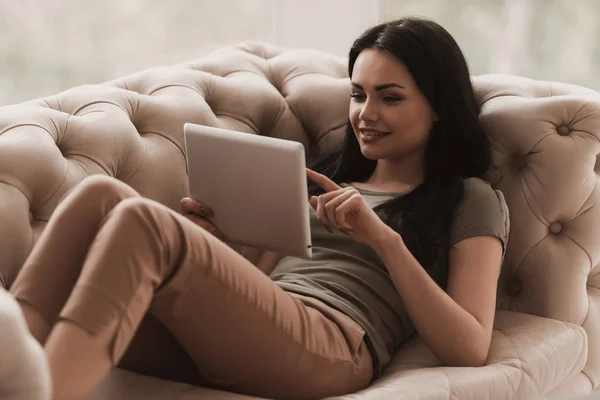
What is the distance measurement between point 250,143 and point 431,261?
45 cm

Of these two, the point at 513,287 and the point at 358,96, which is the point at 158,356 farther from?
the point at 513,287

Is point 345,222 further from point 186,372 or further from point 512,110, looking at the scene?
point 512,110

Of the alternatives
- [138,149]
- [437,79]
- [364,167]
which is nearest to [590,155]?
[437,79]

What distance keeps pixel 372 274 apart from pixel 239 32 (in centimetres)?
122

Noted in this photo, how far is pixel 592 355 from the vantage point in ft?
6.27

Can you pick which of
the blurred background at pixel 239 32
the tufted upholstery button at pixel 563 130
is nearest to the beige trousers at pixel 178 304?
the tufted upholstery button at pixel 563 130

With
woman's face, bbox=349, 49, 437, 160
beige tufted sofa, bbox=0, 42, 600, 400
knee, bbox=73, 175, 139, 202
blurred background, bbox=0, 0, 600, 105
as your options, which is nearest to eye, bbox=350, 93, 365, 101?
woman's face, bbox=349, 49, 437, 160

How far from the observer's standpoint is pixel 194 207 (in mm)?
1719

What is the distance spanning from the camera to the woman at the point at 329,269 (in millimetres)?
1311

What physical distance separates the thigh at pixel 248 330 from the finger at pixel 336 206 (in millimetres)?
151

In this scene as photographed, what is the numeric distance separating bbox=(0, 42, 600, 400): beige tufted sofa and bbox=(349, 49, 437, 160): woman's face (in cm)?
20

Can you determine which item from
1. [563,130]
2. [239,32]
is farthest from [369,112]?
[239,32]

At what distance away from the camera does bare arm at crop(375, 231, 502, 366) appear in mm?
1565

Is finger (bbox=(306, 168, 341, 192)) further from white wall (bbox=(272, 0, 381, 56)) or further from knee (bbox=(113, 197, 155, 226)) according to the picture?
white wall (bbox=(272, 0, 381, 56))
